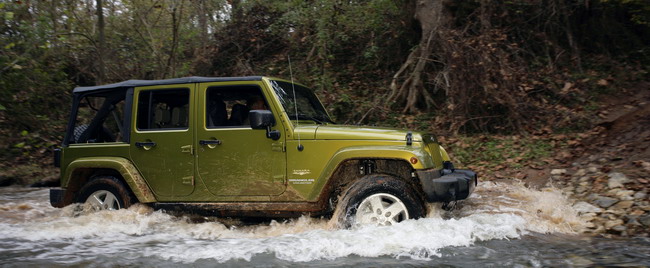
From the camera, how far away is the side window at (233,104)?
220 inches

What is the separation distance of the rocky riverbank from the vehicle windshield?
334cm

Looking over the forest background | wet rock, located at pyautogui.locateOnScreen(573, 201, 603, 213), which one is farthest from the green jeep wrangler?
the forest background

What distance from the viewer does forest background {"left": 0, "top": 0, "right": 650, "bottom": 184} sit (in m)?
11.0

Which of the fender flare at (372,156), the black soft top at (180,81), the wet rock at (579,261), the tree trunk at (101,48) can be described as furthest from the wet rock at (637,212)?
the tree trunk at (101,48)

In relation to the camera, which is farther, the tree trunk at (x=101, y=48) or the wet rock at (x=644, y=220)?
the tree trunk at (x=101, y=48)

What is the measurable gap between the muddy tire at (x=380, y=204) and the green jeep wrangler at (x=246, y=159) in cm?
1

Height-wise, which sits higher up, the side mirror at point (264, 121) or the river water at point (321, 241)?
the side mirror at point (264, 121)

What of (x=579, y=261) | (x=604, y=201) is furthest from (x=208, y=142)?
(x=604, y=201)

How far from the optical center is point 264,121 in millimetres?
5074

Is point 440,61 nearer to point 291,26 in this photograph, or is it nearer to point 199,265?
point 291,26

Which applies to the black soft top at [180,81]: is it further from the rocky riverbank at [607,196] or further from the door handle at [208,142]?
the rocky riverbank at [607,196]

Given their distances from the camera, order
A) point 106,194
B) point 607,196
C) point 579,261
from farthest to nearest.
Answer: point 607,196, point 106,194, point 579,261

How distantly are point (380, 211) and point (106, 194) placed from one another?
11.1 feet

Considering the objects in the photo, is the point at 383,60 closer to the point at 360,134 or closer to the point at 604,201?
the point at 604,201
